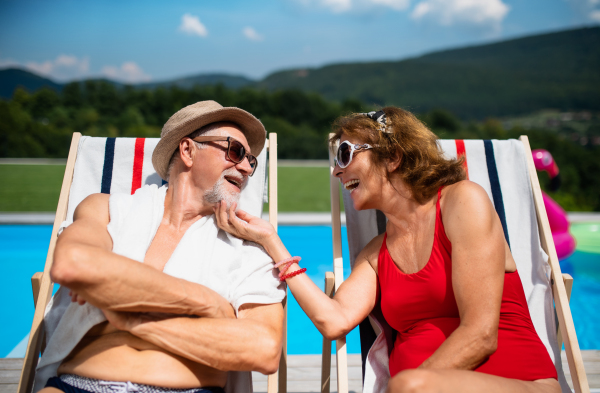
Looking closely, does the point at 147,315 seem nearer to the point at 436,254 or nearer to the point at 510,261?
the point at 436,254

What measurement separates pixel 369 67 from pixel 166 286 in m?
83.1

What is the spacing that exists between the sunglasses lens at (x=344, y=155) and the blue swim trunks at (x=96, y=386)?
1230 mm

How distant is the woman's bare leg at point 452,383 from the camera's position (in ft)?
4.71

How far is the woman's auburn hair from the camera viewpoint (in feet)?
6.45

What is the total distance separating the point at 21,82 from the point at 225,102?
1751 cm

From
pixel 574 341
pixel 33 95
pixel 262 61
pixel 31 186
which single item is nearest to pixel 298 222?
pixel 574 341

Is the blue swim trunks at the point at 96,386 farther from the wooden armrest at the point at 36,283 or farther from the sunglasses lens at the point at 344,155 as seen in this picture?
the sunglasses lens at the point at 344,155

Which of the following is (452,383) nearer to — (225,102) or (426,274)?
(426,274)

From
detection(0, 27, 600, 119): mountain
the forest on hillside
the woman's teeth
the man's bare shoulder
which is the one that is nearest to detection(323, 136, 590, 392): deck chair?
the woman's teeth

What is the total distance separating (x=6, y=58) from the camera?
4378 centimetres

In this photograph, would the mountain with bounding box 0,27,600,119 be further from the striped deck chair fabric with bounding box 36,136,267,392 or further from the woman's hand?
the woman's hand

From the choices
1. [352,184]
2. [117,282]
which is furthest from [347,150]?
[117,282]

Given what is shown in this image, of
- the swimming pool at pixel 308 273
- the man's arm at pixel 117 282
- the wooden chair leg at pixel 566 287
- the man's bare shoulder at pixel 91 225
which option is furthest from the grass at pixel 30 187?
the wooden chair leg at pixel 566 287

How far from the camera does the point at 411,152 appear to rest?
198 cm
